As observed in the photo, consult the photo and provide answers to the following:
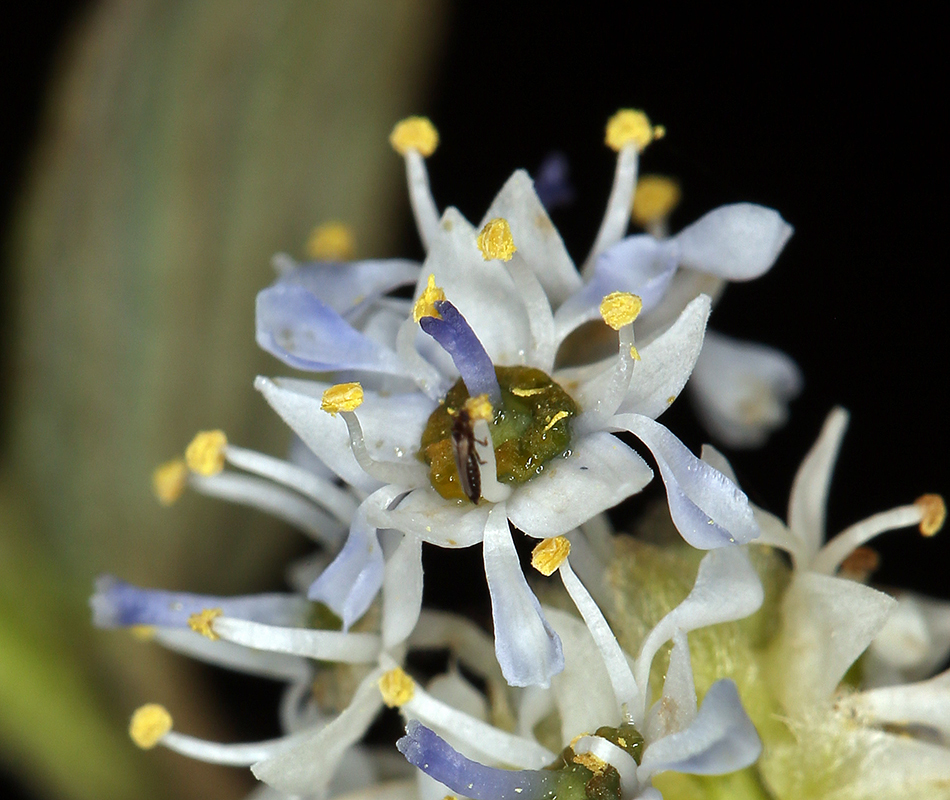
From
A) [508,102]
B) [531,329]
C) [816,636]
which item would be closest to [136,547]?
[508,102]

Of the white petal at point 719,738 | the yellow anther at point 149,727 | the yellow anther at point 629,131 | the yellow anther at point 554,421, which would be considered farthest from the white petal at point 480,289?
the yellow anther at point 149,727

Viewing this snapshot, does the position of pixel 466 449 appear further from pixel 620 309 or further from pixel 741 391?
→ pixel 741 391

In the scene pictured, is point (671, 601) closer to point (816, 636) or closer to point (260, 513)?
point (816, 636)

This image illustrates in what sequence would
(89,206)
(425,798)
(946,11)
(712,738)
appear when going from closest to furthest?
(712,738), (425,798), (946,11), (89,206)

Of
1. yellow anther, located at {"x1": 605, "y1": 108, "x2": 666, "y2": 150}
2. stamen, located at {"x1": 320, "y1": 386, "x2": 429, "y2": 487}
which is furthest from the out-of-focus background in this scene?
stamen, located at {"x1": 320, "y1": 386, "x2": 429, "y2": 487}

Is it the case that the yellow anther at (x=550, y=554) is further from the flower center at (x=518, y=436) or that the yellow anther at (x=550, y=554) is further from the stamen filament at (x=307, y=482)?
the stamen filament at (x=307, y=482)
